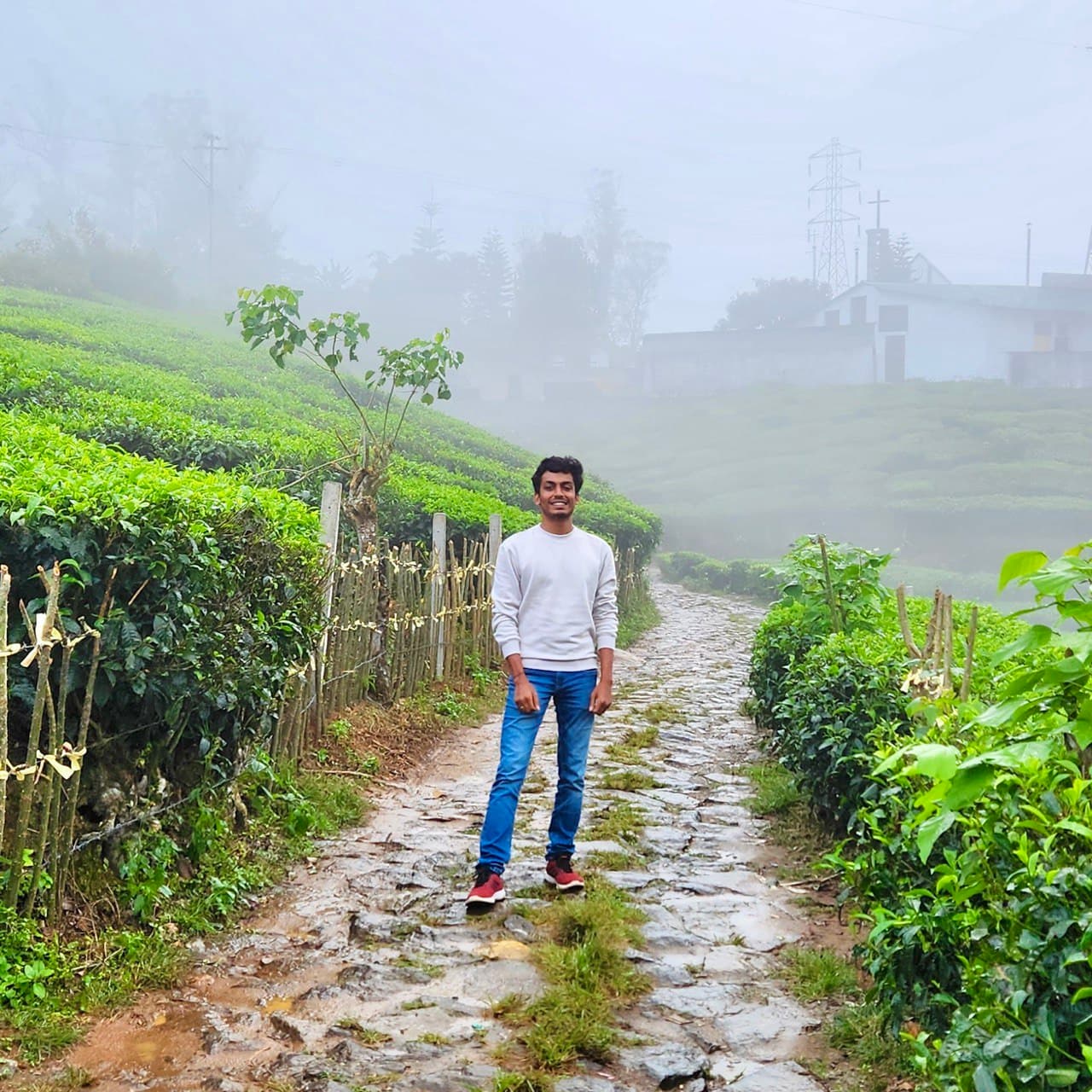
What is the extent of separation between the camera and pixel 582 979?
12.8 feet

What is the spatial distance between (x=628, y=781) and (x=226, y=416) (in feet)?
34.7

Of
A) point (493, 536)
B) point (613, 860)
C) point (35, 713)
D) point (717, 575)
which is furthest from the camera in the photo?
point (717, 575)

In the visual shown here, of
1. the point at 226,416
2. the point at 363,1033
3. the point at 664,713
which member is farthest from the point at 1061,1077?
the point at 226,416

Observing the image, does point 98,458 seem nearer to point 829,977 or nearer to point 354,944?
point 354,944

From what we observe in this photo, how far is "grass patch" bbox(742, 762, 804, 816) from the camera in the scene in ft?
21.3

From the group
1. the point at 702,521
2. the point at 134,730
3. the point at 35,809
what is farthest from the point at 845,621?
the point at 702,521

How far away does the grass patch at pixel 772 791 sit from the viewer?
648cm

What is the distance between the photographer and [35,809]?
3.77m

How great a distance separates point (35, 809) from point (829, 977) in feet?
9.25

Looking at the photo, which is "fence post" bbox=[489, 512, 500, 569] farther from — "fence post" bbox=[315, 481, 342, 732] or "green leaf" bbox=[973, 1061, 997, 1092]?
"green leaf" bbox=[973, 1061, 997, 1092]

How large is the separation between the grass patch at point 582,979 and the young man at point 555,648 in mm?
288

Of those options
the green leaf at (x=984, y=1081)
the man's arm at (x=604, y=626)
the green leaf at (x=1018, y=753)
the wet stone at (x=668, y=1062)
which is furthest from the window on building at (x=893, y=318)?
the green leaf at (x=984, y=1081)

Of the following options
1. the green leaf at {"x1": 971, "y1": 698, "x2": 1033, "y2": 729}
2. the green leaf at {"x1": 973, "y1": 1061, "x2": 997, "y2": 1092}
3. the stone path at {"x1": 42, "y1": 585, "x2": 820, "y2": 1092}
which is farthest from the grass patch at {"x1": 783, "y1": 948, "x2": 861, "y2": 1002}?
the green leaf at {"x1": 971, "y1": 698, "x2": 1033, "y2": 729}

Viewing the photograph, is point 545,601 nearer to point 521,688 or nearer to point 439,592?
point 521,688
